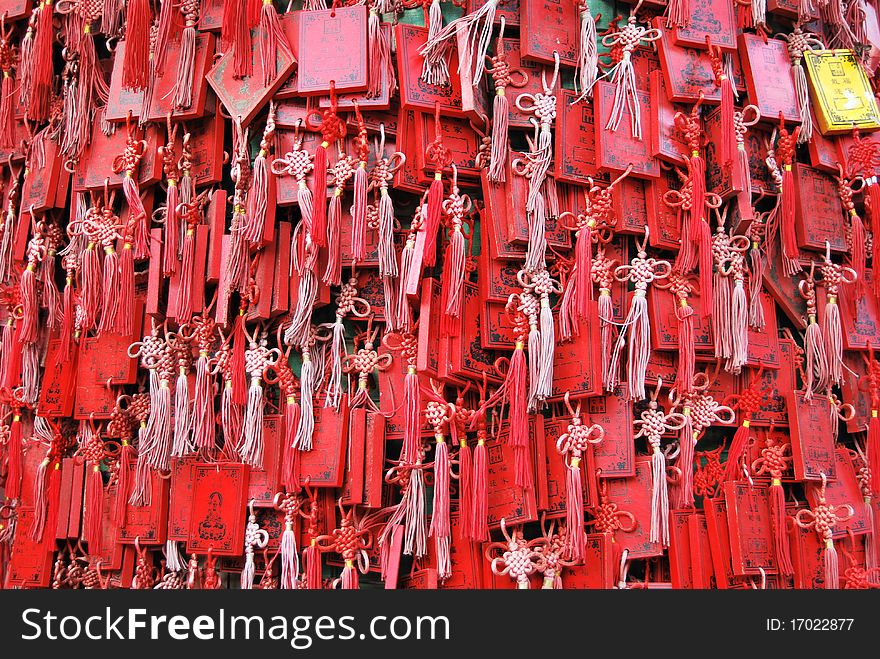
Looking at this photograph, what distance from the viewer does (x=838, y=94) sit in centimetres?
165

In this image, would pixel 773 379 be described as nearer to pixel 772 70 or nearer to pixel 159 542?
pixel 772 70

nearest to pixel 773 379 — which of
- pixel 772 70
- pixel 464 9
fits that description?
pixel 772 70

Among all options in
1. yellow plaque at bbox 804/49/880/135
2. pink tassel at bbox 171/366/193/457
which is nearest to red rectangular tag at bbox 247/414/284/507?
pink tassel at bbox 171/366/193/457

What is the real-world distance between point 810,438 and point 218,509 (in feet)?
3.00

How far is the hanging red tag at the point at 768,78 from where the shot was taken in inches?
63.3

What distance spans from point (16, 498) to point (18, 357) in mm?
241

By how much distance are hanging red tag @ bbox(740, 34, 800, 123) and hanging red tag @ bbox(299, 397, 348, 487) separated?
0.86 metres

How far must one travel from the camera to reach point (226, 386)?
1.49m

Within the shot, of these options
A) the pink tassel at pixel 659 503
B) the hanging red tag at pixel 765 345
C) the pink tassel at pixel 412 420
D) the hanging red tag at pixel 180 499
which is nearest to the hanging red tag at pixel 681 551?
the pink tassel at pixel 659 503

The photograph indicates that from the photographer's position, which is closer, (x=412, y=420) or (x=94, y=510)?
(x=412, y=420)

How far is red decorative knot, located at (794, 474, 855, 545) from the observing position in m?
1.48

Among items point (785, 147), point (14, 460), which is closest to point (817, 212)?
point (785, 147)

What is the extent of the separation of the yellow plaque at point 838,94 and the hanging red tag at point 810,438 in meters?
0.48

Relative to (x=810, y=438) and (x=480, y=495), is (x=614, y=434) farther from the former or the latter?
(x=810, y=438)
